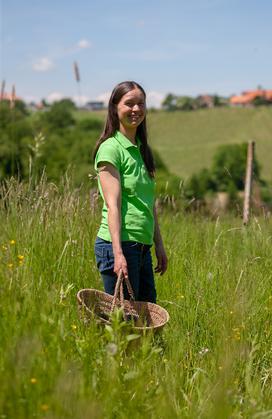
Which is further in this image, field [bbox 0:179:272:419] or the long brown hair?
the long brown hair

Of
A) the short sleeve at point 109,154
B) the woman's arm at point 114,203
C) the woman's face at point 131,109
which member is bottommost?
the woman's arm at point 114,203

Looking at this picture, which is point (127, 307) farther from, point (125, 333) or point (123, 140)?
point (123, 140)

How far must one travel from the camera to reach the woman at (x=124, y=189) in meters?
3.29

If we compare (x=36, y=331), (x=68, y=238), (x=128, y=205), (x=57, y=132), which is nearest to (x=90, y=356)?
(x=36, y=331)

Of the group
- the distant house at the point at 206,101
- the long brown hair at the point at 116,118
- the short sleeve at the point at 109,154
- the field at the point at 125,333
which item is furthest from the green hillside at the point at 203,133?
the short sleeve at the point at 109,154

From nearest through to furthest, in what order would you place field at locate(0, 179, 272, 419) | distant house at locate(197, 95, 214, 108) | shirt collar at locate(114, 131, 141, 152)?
1. field at locate(0, 179, 272, 419)
2. shirt collar at locate(114, 131, 141, 152)
3. distant house at locate(197, 95, 214, 108)

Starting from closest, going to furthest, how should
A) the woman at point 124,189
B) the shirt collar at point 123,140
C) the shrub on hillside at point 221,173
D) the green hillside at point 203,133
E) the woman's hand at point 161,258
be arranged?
the woman at point 124,189
the shirt collar at point 123,140
the woman's hand at point 161,258
the shrub on hillside at point 221,173
the green hillside at point 203,133

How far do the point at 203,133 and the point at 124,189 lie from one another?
75.8 metres

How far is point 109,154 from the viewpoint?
331 cm

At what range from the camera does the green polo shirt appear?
11.0ft

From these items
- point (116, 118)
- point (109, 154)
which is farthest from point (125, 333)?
point (116, 118)

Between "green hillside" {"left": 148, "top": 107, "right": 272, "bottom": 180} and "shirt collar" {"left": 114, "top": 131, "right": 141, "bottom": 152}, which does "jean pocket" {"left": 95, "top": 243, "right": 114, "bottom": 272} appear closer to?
"shirt collar" {"left": 114, "top": 131, "right": 141, "bottom": 152}

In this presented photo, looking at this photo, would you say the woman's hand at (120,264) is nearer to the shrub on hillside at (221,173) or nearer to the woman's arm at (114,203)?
the woman's arm at (114,203)

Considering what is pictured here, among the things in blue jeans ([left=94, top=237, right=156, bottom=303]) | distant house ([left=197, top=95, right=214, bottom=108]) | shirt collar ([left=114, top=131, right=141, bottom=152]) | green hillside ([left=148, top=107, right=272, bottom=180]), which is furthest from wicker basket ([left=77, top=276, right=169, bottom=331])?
distant house ([left=197, top=95, right=214, bottom=108])
